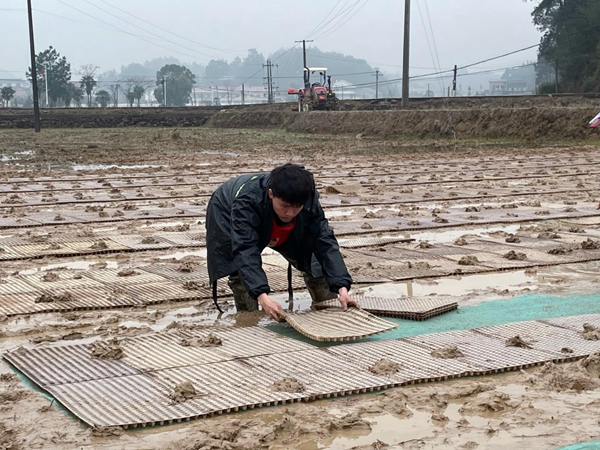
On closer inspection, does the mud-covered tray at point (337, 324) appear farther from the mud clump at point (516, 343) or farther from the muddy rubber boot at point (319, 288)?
the mud clump at point (516, 343)

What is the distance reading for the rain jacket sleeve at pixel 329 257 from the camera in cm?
519

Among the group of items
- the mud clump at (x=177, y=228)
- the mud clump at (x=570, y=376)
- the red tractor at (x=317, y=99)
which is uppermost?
the red tractor at (x=317, y=99)

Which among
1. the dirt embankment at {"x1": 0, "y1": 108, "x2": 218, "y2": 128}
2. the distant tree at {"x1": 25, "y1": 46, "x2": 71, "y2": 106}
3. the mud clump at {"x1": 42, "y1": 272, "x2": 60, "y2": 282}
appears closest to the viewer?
the mud clump at {"x1": 42, "y1": 272, "x2": 60, "y2": 282}

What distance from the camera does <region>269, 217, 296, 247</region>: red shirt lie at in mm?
5227

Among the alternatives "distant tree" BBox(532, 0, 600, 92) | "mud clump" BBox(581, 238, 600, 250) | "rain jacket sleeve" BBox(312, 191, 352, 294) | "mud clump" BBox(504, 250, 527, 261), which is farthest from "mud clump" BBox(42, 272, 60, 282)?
"distant tree" BBox(532, 0, 600, 92)

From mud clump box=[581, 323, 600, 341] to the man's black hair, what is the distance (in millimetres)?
1668

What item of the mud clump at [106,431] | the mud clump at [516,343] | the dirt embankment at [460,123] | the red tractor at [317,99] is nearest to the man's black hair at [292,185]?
the mud clump at [516,343]

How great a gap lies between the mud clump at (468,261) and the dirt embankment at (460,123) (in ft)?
63.8

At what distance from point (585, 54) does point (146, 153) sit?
32.0 m

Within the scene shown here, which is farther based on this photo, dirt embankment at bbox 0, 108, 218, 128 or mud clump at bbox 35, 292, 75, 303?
dirt embankment at bbox 0, 108, 218, 128

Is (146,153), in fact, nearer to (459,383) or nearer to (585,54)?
(459,383)

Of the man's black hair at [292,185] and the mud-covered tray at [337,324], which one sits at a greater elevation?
the man's black hair at [292,185]

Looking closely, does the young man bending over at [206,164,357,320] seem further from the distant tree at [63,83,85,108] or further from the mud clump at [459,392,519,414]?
the distant tree at [63,83,85,108]

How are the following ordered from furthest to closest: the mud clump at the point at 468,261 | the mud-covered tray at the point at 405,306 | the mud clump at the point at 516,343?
the mud clump at the point at 468,261
the mud-covered tray at the point at 405,306
the mud clump at the point at 516,343
